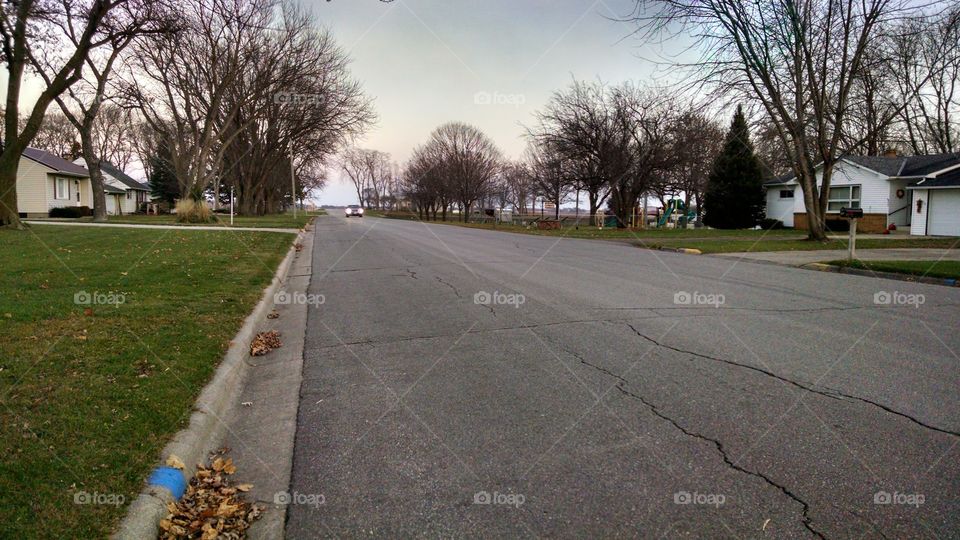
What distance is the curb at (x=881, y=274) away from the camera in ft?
39.3

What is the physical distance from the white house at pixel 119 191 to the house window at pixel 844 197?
59.4 meters

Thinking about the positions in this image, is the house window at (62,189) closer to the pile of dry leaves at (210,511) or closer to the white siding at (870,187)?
the pile of dry leaves at (210,511)

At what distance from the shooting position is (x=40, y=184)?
136 feet

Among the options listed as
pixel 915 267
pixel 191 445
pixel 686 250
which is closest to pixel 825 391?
pixel 191 445

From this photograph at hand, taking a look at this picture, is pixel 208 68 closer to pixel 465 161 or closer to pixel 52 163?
pixel 52 163

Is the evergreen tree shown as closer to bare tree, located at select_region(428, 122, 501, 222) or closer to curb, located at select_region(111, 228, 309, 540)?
bare tree, located at select_region(428, 122, 501, 222)

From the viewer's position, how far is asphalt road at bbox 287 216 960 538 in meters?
2.96

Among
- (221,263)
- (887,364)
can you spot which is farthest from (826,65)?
(221,263)

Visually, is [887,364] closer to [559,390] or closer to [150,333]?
[559,390]

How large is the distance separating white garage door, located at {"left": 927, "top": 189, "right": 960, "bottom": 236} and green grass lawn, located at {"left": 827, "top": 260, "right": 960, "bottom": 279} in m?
16.7

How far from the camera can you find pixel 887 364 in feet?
18.0

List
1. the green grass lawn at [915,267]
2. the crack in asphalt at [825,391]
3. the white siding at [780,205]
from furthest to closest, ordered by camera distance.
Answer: the white siding at [780,205] → the green grass lawn at [915,267] → the crack in asphalt at [825,391]

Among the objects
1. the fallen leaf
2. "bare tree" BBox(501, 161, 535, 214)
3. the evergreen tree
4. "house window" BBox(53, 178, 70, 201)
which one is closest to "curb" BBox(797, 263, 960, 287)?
the fallen leaf

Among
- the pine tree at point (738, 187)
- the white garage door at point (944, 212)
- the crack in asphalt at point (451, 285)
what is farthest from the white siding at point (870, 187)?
the crack in asphalt at point (451, 285)
